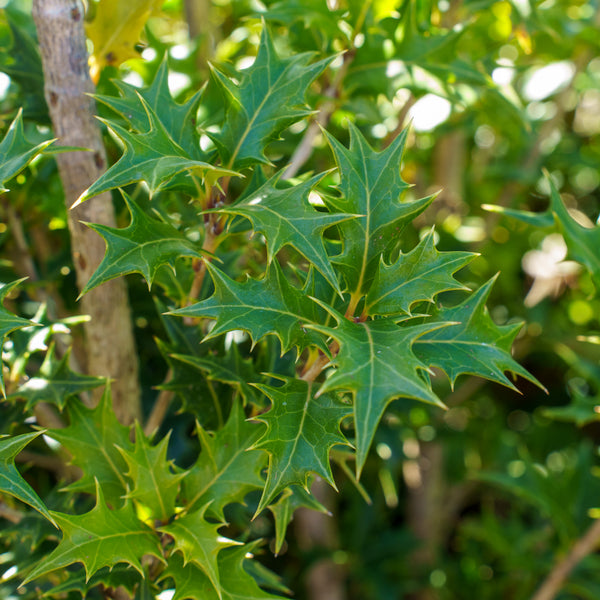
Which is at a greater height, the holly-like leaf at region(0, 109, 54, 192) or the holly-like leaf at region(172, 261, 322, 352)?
the holly-like leaf at region(0, 109, 54, 192)

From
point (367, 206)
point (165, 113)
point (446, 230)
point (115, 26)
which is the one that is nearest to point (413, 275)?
point (367, 206)

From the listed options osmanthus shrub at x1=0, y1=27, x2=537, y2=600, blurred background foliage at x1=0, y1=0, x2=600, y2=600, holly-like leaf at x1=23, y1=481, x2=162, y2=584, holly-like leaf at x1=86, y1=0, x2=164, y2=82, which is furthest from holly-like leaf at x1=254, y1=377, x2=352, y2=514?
holly-like leaf at x1=86, y1=0, x2=164, y2=82

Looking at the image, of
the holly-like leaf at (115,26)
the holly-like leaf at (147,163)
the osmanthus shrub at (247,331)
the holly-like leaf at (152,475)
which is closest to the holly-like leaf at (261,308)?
the osmanthus shrub at (247,331)

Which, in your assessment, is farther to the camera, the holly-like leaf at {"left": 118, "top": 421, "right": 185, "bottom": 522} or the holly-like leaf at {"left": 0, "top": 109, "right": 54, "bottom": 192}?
the holly-like leaf at {"left": 118, "top": 421, "right": 185, "bottom": 522}

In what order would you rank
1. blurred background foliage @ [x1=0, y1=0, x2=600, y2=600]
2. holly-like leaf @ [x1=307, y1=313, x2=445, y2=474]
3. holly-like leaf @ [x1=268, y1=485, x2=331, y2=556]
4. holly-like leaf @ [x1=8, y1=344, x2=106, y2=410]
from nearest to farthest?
holly-like leaf @ [x1=307, y1=313, x2=445, y2=474]
holly-like leaf @ [x1=268, y1=485, x2=331, y2=556]
holly-like leaf @ [x1=8, y1=344, x2=106, y2=410]
blurred background foliage @ [x1=0, y1=0, x2=600, y2=600]

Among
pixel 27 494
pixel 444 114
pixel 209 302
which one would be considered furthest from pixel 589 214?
pixel 27 494

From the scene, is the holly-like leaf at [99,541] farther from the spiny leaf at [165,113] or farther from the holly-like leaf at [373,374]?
the spiny leaf at [165,113]

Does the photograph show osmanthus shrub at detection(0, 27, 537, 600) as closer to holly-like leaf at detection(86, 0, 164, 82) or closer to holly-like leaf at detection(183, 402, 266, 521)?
holly-like leaf at detection(183, 402, 266, 521)
